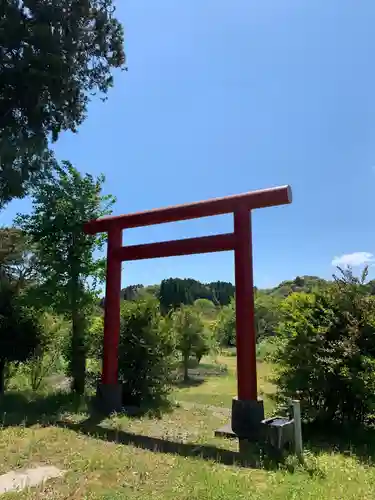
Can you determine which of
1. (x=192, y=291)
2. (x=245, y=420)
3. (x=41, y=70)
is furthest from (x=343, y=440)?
(x=192, y=291)

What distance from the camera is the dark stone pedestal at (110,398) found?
7.73 meters

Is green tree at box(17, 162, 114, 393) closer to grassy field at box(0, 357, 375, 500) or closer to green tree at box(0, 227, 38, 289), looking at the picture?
grassy field at box(0, 357, 375, 500)

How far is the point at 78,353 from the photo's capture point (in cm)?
927

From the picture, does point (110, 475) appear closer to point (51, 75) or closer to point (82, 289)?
point (82, 289)

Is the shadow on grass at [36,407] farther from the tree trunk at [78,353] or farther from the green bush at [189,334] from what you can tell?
the green bush at [189,334]

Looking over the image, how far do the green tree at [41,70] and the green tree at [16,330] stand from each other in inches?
91.8

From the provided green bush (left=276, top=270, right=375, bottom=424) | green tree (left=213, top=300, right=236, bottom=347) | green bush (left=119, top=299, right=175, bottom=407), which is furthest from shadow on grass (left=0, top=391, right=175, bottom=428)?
green tree (left=213, top=300, right=236, bottom=347)

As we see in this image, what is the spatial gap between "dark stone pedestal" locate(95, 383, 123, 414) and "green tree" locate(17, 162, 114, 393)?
152 centimetres

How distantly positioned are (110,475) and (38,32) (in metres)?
7.73

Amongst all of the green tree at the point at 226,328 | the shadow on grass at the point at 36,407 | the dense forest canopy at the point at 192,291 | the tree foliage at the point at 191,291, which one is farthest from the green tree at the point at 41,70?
the tree foliage at the point at 191,291

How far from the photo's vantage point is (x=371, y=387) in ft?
17.6

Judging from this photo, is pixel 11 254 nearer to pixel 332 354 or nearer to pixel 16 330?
pixel 16 330

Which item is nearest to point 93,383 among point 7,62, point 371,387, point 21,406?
point 21,406

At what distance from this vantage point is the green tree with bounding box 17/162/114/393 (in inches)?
351
